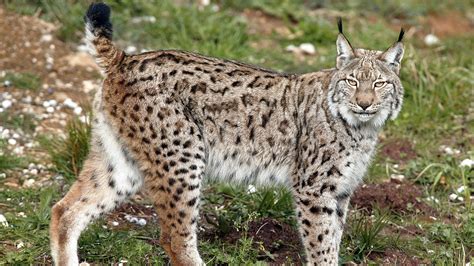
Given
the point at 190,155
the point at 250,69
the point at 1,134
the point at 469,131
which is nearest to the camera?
the point at 190,155

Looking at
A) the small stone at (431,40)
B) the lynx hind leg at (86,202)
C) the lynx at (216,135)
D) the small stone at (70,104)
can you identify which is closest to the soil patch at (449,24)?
the small stone at (431,40)

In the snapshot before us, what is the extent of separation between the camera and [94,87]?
9844 millimetres

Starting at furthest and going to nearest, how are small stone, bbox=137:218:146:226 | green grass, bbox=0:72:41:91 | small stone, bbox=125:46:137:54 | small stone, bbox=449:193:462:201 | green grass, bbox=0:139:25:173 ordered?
small stone, bbox=125:46:137:54, green grass, bbox=0:72:41:91, small stone, bbox=449:193:462:201, green grass, bbox=0:139:25:173, small stone, bbox=137:218:146:226

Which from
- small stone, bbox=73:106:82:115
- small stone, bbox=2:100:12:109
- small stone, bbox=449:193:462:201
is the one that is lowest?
small stone, bbox=449:193:462:201

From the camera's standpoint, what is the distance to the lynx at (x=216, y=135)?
6.56 meters

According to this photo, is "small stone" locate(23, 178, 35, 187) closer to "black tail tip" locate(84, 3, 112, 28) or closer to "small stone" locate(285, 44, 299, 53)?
"black tail tip" locate(84, 3, 112, 28)

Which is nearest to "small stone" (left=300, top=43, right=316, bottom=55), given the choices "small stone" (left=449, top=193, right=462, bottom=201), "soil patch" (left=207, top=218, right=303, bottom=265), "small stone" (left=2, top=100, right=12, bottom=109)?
"small stone" (left=449, top=193, right=462, bottom=201)

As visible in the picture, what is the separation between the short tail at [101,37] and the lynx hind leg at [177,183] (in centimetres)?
63

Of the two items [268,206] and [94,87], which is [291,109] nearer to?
[268,206]

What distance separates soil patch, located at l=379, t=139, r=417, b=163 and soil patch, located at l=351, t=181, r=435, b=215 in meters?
0.80

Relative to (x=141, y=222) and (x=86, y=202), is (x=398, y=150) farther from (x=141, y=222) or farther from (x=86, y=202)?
(x=86, y=202)

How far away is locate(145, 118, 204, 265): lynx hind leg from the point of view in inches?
257

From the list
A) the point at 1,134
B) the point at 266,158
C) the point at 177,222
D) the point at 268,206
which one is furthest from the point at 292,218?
the point at 1,134

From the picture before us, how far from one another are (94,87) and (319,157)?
3.79 meters
